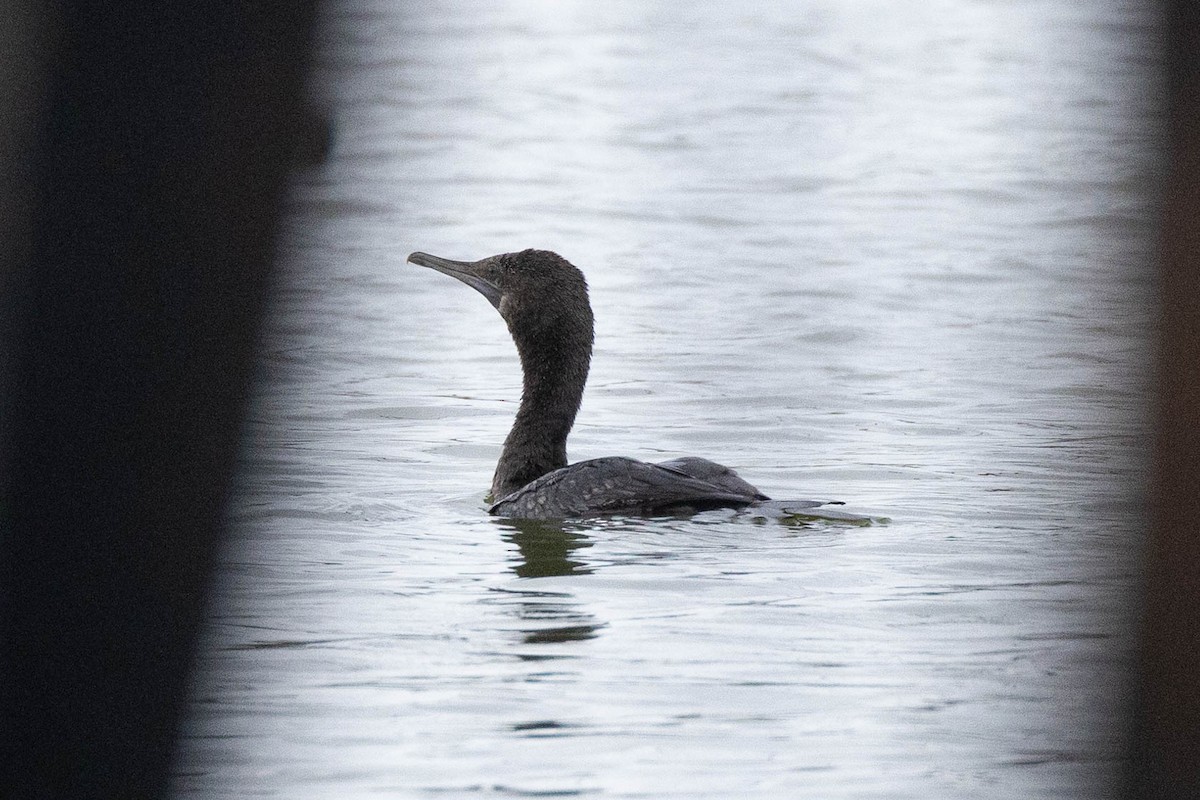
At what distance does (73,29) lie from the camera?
1183mm

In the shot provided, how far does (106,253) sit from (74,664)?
0.32 meters

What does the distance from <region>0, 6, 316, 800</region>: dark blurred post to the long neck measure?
5.94 m

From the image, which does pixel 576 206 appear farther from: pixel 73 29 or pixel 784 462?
pixel 73 29

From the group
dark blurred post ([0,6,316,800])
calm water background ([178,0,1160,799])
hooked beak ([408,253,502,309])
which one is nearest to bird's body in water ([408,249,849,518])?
hooked beak ([408,253,502,309])

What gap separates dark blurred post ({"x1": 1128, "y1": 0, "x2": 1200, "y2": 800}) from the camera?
4.26 ft

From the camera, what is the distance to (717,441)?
8.66 metres

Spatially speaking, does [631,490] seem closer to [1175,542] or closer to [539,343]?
[539,343]

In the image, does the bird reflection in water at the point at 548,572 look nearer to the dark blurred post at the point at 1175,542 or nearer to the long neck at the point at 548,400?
the long neck at the point at 548,400

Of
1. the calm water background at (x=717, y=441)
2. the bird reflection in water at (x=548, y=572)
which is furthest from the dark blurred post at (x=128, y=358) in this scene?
the bird reflection in water at (x=548, y=572)

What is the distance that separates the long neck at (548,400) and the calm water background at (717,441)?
1.00ft

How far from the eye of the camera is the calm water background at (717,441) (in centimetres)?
355

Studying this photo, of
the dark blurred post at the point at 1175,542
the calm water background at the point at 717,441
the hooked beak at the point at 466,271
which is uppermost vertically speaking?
the dark blurred post at the point at 1175,542

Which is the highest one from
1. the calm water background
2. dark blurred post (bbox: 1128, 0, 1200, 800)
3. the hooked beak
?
dark blurred post (bbox: 1128, 0, 1200, 800)

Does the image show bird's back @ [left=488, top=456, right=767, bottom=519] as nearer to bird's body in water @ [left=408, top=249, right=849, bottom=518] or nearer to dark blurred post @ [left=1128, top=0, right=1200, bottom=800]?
bird's body in water @ [left=408, top=249, right=849, bottom=518]
